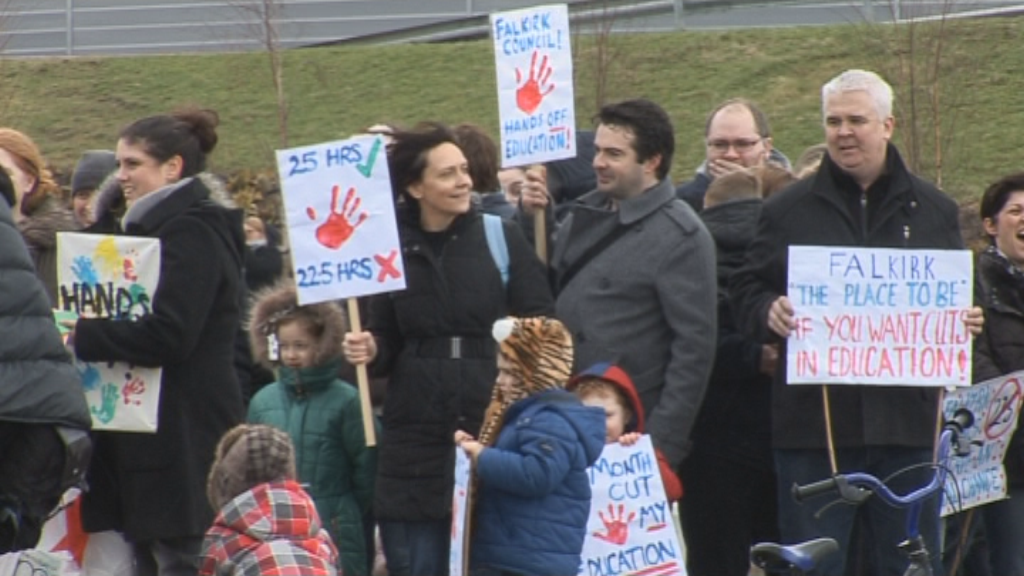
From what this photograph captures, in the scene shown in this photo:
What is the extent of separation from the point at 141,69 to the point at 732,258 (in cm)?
2076

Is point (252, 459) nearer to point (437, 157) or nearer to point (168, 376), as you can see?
point (168, 376)

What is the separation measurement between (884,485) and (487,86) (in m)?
19.2

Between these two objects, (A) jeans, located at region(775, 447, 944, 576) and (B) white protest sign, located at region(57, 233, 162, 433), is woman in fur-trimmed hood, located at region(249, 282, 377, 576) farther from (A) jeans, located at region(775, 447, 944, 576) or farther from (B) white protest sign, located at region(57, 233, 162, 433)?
(A) jeans, located at region(775, 447, 944, 576)

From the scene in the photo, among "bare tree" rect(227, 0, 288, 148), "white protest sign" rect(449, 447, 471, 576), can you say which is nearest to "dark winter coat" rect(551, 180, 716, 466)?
"white protest sign" rect(449, 447, 471, 576)

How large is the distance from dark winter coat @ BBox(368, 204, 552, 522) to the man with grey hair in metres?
0.90

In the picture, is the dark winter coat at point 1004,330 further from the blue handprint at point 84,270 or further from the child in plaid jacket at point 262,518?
the blue handprint at point 84,270

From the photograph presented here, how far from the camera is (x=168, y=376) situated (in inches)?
305

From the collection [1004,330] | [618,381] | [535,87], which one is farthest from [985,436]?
[535,87]

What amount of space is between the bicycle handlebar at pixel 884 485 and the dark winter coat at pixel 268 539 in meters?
1.48

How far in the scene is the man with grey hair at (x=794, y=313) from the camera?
24.9 feet

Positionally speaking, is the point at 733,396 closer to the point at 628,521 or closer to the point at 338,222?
the point at 628,521

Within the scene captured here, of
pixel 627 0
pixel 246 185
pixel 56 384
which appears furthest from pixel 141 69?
pixel 56 384

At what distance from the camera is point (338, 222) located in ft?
27.3

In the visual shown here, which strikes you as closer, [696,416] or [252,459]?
[252,459]
